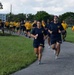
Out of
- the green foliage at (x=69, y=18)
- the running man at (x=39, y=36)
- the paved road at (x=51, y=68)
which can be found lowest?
the green foliage at (x=69, y=18)

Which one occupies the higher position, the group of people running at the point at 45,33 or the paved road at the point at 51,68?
the group of people running at the point at 45,33

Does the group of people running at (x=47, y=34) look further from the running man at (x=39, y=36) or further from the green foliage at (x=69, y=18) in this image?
the green foliage at (x=69, y=18)

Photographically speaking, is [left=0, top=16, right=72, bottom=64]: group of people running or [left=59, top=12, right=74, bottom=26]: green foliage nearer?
[left=0, top=16, right=72, bottom=64]: group of people running

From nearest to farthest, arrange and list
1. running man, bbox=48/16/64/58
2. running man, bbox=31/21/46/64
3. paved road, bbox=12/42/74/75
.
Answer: paved road, bbox=12/42/74/75
running man, bbox=31/21/46/64
running man, bbox=48/16/64/58

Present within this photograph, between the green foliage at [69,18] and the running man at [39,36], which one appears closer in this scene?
the running man at [39,36]

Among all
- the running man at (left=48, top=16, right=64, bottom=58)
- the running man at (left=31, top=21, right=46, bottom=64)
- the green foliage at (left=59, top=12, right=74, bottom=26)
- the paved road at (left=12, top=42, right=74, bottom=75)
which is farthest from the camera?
the green foliage at (left=59, top=12, right=74, bottom=26)

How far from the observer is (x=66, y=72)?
1198 cm

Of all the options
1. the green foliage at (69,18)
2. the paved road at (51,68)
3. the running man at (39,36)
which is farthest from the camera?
the green foliage at (69,18)

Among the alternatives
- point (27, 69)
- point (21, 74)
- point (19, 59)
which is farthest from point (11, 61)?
point (21, 74)

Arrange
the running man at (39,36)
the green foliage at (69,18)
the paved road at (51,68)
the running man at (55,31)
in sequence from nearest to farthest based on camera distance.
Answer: the paved road at (51,68), the running man at (39,36), the running man at (55,31), the green foliage at (69,18)

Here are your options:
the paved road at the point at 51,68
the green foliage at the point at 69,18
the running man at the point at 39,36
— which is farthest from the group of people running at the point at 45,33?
the green foliage at the point at 69,18

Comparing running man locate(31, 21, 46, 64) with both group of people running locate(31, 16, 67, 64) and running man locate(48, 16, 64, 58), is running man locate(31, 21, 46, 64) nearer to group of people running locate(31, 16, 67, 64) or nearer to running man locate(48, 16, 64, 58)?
group of people running locate(31, 16, 67, 64)

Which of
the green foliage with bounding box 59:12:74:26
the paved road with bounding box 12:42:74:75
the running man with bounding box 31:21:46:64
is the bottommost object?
the green foliage with bounding box 59:12:74:26

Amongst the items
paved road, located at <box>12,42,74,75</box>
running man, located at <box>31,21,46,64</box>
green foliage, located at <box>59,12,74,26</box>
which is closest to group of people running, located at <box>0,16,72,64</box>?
running man, located at <box>31,21,46,64</box>
